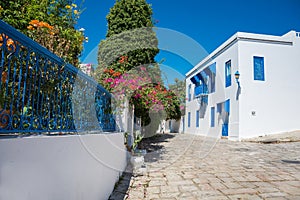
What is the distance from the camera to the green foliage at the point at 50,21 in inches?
127

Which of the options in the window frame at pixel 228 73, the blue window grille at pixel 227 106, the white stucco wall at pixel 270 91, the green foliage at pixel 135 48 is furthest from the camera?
the window frame at pixel 228 73

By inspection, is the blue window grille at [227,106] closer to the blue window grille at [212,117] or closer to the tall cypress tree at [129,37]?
the blue window grille at [212,117]

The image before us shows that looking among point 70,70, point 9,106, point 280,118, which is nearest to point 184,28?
point 70,70

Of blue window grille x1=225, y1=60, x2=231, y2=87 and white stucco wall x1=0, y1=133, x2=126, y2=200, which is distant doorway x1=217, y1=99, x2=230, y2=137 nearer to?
blue window grille x1=225, y1=60, x2=231, y2=87

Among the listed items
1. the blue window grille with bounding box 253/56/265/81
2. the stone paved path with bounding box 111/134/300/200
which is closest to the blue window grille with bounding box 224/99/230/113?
the blue window grille with bounding box 253/56/265/81

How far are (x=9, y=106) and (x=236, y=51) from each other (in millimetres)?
12752

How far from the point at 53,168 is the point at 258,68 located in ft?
42.5

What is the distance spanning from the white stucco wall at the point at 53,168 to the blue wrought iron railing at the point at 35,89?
0.63 feet

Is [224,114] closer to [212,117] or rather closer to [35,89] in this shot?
[212,117]

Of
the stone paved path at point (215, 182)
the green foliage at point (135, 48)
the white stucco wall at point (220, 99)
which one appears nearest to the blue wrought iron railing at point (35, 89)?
the stone paved path at point (215, 182)

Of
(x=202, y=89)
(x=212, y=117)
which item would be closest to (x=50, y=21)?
(x=212, y=117)

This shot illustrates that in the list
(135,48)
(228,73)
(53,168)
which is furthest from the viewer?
(228,73)

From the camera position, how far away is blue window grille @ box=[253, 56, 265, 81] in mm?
12281

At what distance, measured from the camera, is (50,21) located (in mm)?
4066
